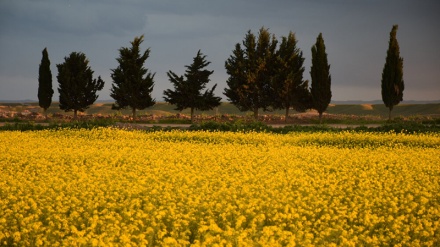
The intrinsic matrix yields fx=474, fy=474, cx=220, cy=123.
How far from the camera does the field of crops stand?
896cm

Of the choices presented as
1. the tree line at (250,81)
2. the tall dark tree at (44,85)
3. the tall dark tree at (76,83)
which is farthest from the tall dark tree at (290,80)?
the tall dark tree at (44,85)

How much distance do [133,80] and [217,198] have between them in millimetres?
37823

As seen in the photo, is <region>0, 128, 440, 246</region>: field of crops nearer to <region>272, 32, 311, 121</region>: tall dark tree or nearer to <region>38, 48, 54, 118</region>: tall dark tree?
<region>272, 32, 311, 121</region>: tall dark tree

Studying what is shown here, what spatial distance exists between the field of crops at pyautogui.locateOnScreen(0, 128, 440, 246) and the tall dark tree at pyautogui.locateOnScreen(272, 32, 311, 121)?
2482 cm

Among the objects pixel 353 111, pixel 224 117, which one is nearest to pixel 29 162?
pixel 224 117

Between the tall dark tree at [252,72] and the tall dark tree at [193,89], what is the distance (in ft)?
7.04

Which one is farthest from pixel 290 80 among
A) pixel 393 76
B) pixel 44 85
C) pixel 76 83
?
pixel 44 85

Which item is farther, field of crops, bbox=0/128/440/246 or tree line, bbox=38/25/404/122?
tree line, bbox=38/25/404/122

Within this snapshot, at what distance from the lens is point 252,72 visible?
47.9 metres

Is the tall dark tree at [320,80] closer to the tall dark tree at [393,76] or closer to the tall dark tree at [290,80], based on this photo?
the tall dark tree at [290,80]

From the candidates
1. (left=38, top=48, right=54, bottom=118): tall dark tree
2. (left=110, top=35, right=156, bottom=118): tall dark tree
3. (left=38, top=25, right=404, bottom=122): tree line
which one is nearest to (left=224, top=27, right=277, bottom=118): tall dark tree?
(left=38, top=25, right=404, bottom=122): tree line

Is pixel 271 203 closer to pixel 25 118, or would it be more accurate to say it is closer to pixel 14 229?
pixel 14 229

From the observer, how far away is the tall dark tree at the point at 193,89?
154ft

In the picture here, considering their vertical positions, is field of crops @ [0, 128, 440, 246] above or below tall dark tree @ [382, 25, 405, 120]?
below
